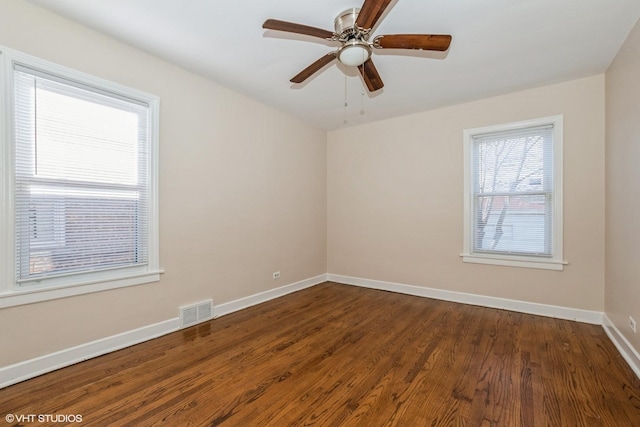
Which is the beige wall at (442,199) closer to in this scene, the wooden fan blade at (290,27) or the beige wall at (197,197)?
the beige wall at (197,197)

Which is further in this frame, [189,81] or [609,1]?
[189,81]

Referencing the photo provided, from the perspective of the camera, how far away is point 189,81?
3057mm

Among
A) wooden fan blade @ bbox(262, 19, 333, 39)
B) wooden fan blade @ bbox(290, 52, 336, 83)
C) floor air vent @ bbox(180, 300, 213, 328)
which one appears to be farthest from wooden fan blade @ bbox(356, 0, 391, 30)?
floor air vent @ bbox(180, 300, 213, 328)

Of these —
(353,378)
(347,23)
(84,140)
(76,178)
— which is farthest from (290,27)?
(353,378)

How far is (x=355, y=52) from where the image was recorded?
6.95 feet

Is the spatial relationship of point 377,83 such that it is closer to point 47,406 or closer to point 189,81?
point 189,81

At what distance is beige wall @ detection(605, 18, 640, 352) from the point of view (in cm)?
223

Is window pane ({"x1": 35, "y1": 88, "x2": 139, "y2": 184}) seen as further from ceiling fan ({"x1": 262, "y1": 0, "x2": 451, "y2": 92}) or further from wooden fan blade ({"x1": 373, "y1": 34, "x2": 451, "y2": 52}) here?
wooden fan blade ({"x1": 373, "y1": 34, "x2": 451, "y2": 52})

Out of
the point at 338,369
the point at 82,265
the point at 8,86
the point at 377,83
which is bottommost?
the point at 338,369

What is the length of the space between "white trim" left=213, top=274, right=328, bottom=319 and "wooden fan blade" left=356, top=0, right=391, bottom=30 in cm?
314

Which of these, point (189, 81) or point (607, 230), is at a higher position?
point (189, 81)

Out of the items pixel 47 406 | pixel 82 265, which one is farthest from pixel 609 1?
pixel 47 406

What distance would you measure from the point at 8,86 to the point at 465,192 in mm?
4575

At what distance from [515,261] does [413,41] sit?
2944 mm
